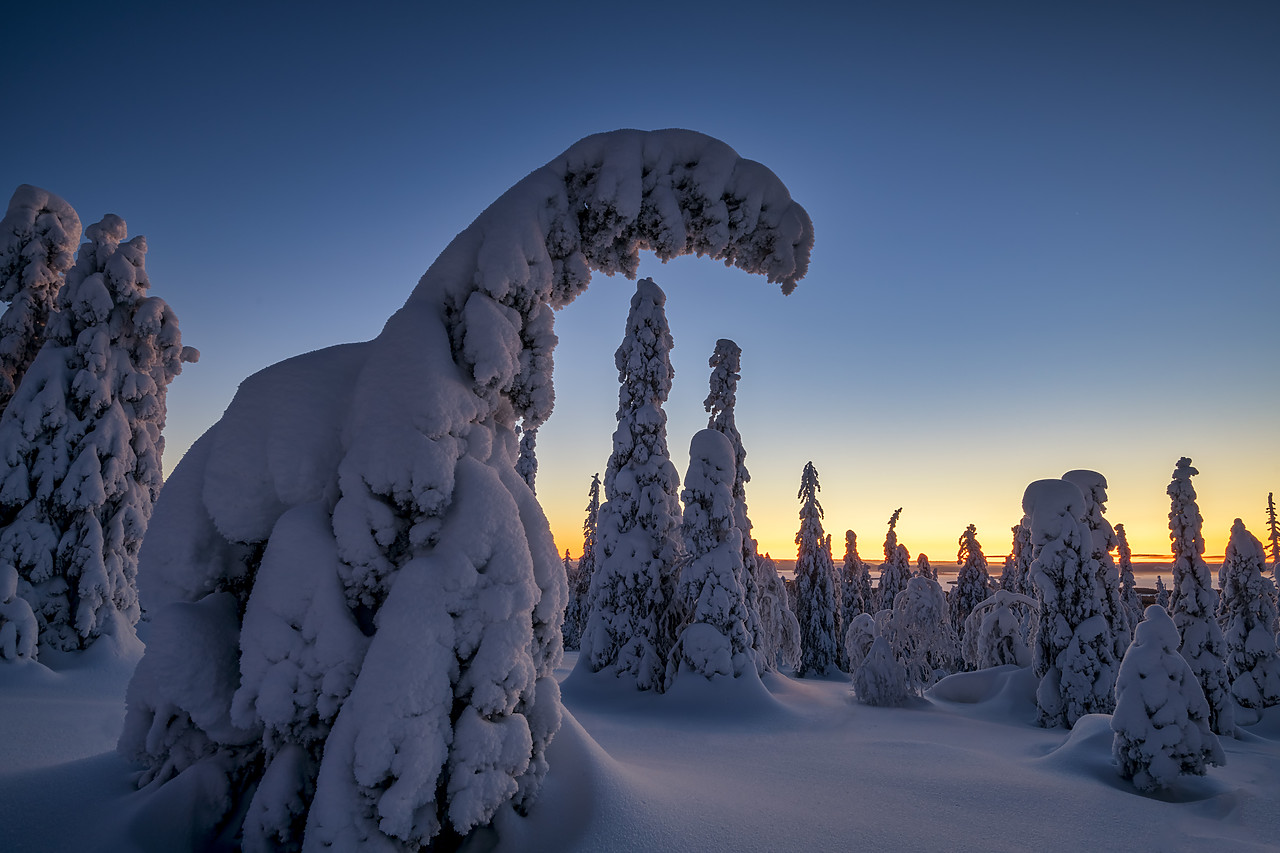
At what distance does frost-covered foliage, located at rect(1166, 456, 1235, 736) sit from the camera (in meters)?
15.8

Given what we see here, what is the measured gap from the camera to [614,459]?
1880 cm

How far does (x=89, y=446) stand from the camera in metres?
13.3

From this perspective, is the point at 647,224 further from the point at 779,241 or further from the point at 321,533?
the point at 321,533

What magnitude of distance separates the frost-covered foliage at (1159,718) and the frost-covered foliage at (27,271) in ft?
78.5

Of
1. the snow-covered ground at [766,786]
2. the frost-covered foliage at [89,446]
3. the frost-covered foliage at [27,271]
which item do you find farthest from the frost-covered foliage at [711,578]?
the frost-covered foliage at [27,271]

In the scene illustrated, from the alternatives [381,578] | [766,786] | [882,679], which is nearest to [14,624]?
[381,578]

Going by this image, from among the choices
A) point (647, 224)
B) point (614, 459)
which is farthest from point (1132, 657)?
point (614, 459)

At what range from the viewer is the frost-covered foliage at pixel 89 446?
12750 mm

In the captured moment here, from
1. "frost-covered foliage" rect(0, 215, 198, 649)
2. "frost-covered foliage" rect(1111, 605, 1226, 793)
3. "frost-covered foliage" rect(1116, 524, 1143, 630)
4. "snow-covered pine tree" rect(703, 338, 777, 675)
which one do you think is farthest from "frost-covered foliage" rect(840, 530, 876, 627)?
"frost-covered foliage" rect(0, 215, 198, 649)

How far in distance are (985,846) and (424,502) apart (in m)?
5.88

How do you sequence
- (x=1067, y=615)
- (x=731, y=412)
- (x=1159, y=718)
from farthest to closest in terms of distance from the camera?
(x=731, y=412), (x=1067, y=615), (x=1159, y=718)

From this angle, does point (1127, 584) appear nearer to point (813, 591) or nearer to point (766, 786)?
point (813, 591)

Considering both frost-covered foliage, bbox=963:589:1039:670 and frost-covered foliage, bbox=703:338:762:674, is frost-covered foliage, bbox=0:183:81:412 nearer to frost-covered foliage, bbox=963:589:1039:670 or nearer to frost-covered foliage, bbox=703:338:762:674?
frost-covered foliage, bbox=703:338:762:674

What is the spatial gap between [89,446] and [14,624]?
3.82 metres
